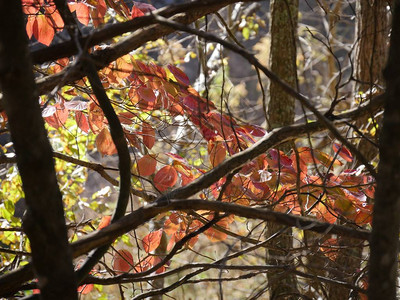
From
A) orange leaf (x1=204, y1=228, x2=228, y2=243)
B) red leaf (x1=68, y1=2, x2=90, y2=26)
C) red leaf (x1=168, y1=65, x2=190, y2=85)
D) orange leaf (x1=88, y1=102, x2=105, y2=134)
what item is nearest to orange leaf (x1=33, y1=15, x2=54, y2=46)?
red leaf (x1=68, y1=2, x2=90, y2=26)

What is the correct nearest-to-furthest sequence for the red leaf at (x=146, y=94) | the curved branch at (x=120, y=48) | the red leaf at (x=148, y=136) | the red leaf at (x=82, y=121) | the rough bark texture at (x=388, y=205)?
the rough bark texture at (x=388, y=205) < the curved branch at (x=120, y=48) < the red leaf at (x=146, y=94) < the red leaf at (x=148, y=136) < the red leaf at (x=82, y=121)

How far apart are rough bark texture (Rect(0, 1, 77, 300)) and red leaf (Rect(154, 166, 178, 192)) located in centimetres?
67

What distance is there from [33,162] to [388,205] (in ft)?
1.45

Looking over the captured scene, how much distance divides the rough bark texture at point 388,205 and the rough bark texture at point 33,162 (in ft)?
1.31

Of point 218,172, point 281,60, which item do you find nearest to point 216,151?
point 218,172

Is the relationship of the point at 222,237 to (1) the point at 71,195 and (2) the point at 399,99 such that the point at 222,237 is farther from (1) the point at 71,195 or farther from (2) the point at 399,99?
(1) the point at 71,195

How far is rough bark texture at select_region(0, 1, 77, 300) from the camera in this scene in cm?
A: 66

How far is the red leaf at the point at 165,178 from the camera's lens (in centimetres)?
137

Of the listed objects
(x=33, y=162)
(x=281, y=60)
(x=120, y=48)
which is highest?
(x=281, y=60)

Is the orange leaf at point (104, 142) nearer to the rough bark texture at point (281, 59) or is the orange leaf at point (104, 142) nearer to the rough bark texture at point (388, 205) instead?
the rough bark texture at point (388, 205)

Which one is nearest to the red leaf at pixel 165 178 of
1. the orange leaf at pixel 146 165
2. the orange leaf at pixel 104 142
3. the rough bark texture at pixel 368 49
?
the orange leaf at pixel 146 165

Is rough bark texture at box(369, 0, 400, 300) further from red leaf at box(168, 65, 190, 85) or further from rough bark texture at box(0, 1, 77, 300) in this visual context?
red leaf at box(168, 65, 190, 85)

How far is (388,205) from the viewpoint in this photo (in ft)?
1.95

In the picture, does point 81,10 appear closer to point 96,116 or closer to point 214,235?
point 96,116
